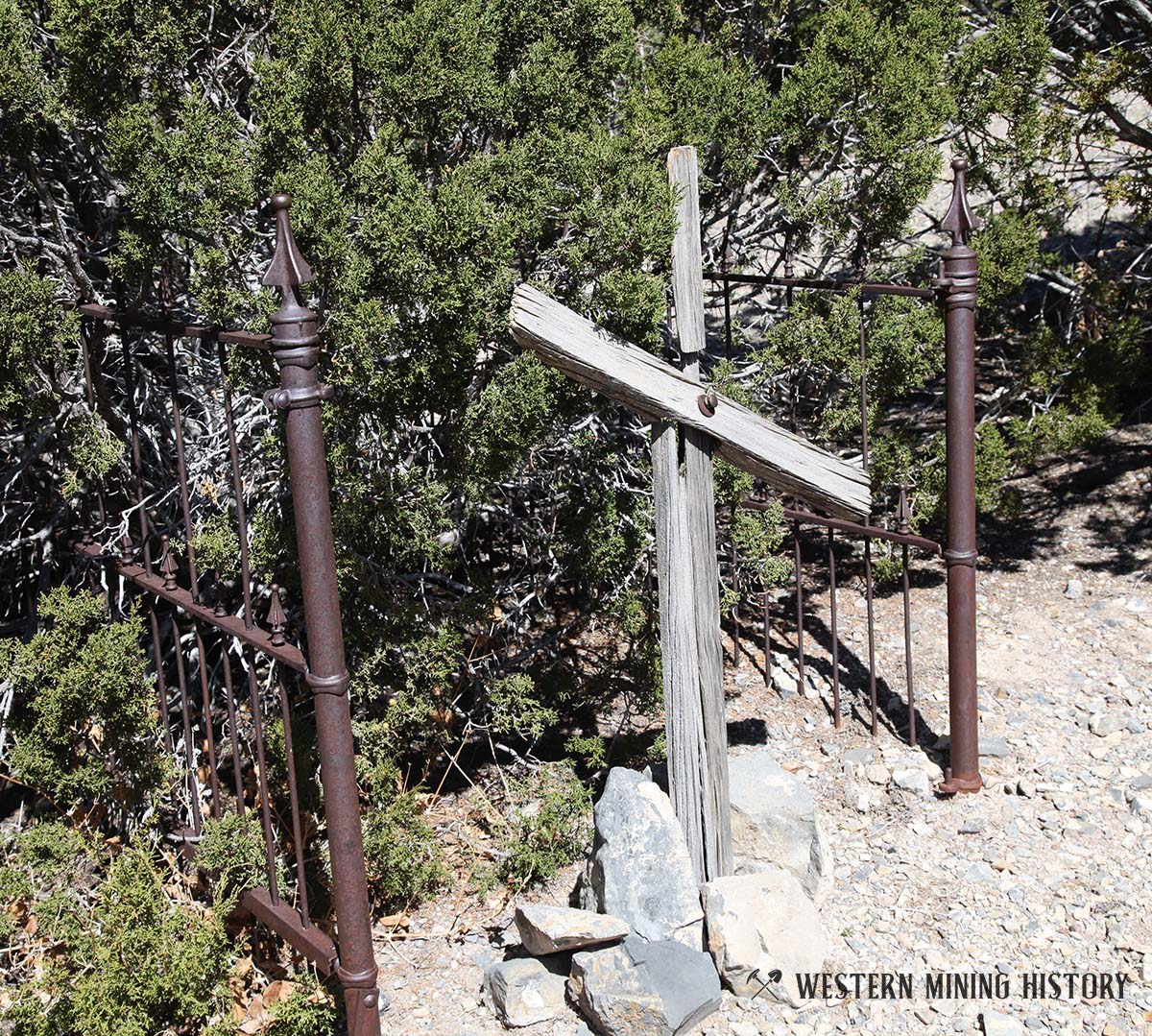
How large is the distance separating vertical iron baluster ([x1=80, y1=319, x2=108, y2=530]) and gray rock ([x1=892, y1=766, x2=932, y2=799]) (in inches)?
107

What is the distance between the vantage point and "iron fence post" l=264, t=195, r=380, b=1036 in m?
2.74

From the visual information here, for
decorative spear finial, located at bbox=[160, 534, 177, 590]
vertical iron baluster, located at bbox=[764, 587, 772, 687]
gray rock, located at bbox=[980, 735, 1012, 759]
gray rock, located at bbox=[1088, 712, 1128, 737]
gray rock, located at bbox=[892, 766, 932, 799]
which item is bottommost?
gray rock, located at bbox=[892, 766, 932, 799]

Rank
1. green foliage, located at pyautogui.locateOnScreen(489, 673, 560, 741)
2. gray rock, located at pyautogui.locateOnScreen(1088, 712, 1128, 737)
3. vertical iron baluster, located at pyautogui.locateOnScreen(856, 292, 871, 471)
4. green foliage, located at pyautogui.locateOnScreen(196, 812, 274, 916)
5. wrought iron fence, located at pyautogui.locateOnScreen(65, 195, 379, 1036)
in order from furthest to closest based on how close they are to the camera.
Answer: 1. gray rock, located at pyautogui.locateOnScreen(1088, 712, 1128, 737)
2. vertical iron baluster, located at pyautogui.locateOnScreen(856, 292, 871, 471)
3. green foliage, located at pyautogui.locateOnScreen(489, 673, 560, 741)
4. green foliage, located at pyautogui.locateOnScreen(196, 812, 274, 916)
5. wrought iron fence, located at pyautogui.locateOnScreen(65, 195, 379, 1036)

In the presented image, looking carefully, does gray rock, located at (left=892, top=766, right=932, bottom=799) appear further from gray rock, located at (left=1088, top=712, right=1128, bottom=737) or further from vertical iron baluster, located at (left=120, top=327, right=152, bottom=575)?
vertical iron baluster, located at (left=120, top=327, right=152, bottom=575)

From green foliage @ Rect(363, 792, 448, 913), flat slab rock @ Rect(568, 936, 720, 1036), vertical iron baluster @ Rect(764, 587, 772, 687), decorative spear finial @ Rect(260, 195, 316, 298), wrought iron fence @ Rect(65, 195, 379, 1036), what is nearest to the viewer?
decorative spear finial @ Rect(260, 195, 316, 298)

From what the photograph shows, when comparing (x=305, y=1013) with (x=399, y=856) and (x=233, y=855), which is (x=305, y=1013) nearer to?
(x=233, y=855)

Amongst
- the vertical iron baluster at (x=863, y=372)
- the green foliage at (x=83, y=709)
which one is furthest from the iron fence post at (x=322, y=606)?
the vertical iron baluster at (x=863, y=372)

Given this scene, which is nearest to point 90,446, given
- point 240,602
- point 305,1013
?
point 240,602

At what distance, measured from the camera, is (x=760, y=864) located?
150 inches

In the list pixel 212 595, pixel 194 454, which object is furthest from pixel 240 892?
pixel 194 454

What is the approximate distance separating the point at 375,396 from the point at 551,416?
1.87ft

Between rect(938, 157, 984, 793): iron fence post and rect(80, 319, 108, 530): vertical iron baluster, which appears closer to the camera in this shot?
rect(80, 319, 108, 530): vertical iron baluster

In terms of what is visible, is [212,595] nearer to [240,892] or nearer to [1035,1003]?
[240,892]

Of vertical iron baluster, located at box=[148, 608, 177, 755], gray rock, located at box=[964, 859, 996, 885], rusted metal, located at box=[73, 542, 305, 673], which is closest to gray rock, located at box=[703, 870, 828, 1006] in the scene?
gray rock, located at box=[964, 859, 996, 885]
